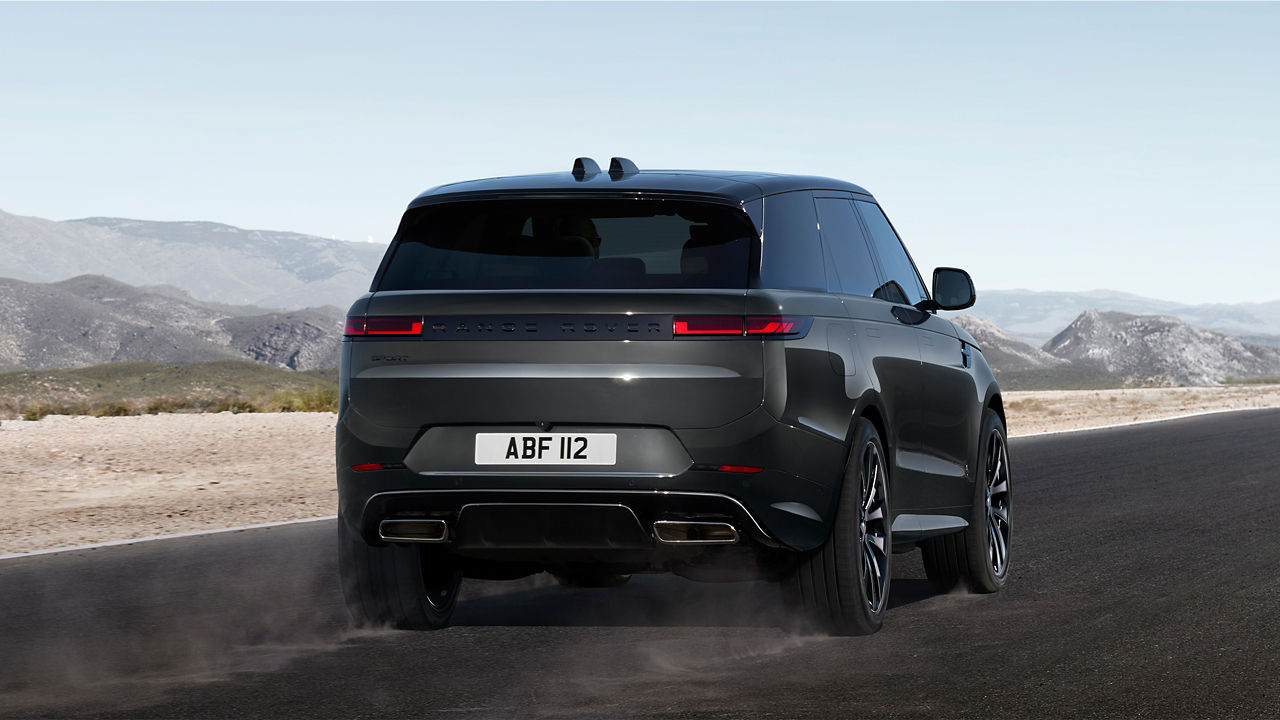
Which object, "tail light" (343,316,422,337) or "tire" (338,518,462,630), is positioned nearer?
"tail light" (343,316,422,337)

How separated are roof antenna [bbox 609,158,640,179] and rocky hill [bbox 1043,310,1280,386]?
166889 millimetres

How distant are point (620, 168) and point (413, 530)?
183 cm

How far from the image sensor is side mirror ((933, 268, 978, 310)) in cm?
864

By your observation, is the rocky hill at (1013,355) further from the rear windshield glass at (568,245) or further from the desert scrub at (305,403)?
the rear windshield glass at (568,245)

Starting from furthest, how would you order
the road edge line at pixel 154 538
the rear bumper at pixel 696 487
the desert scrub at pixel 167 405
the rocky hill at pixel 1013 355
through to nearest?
the rocky hill at pixel 1013 355 → the desert scrub at pixel 167 405 → the road edge line at pixel 154 538 → the rear bumper at pixel 696 487

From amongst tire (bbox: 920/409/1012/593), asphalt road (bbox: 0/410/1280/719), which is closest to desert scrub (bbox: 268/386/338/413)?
asphalt road (bbox: 0/410/1280/719)

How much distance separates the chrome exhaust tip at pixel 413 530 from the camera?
646 cm

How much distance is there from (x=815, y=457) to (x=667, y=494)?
67cm

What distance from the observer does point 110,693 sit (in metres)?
6.12

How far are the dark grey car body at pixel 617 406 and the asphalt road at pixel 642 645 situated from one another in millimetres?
531

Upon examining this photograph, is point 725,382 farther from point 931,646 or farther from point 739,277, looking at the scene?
point 931,646

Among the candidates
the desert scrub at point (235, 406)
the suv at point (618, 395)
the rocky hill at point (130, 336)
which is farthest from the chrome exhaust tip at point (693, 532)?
the rocky hill at point (130, 336)

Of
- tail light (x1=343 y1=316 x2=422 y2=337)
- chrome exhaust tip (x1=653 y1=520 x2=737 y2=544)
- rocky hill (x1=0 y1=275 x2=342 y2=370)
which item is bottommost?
rocky hill (x1=0 y1=275 x2=342 y2=370)

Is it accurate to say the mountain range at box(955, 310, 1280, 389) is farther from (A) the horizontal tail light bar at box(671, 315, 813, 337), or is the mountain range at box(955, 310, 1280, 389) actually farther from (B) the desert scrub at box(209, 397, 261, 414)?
(A) the horizontal tail light bar at box(671, 315, 813, 337)
